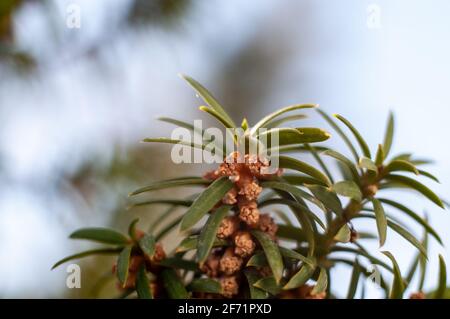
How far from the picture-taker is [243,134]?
408 millimetres

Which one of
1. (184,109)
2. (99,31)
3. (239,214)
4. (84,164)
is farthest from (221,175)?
(184,109)

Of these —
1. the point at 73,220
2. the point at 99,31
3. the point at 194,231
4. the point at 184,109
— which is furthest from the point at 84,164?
the point at 184,109

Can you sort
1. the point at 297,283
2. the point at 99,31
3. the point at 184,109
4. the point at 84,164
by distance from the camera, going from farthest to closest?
1. the point at 184,109
2. the point at 99,31
3. the point at 84,164
4. the point at 297,283

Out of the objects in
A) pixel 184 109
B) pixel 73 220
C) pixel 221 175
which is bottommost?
pixel 73 220

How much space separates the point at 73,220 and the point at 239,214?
0.64 meters

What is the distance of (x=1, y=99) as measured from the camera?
0.98m

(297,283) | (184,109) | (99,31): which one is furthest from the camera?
(184,109)

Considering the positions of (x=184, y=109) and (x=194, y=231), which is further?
(x=184, y=109)

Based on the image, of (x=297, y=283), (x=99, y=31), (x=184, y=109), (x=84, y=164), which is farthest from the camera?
(x=184, y=109)

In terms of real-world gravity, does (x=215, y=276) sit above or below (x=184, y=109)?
below

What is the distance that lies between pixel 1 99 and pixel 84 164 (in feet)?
0.62

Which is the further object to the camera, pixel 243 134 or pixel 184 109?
pixel 184 109
